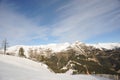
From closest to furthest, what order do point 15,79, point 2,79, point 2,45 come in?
1. point 2,79
2. point 15,79
3. point 2,45

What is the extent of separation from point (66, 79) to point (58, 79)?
162cm

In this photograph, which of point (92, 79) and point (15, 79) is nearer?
point (15, 79)

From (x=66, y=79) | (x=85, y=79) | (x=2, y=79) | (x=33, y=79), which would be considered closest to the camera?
(x=2, y=79)

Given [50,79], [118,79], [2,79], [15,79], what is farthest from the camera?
[118,79]

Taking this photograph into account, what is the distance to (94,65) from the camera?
19888 cm

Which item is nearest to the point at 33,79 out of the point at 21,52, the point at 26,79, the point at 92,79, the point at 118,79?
the point at 26,79

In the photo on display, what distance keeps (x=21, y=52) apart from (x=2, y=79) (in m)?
70.2

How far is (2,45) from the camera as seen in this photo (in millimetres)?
89312

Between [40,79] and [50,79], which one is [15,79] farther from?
[50,79]

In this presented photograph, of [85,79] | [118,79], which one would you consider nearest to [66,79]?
[85,79]

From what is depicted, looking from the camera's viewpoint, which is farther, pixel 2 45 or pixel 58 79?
pixel 2 45

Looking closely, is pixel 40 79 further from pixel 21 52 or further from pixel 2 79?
pixel 21 52

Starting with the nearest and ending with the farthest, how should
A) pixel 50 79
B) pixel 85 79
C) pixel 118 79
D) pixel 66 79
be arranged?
pixel 50 79, pixel 66 79, pixel 85 79, pixel 118 79

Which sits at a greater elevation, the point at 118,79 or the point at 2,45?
the point at 2,45
